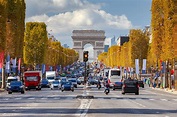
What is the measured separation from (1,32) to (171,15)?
2461 centimetres

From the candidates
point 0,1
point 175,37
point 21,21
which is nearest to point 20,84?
point 0,1

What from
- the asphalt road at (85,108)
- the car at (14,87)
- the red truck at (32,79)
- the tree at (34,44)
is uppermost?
the tree at (34,44)

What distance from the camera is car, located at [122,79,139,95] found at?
70.1 meters

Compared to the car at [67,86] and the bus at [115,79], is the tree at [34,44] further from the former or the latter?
the car at [67,86]

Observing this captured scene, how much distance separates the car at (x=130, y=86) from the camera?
7012 centimetres

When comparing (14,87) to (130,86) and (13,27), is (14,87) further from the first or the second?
(13,27)


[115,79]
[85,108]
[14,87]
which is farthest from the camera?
[115,79]

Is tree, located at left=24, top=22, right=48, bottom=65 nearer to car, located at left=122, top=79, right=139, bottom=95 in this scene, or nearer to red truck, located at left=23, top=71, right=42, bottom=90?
red truck, located at left=23, top=71, right=42, bottom=90

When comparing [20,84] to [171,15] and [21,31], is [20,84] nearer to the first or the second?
[171,15]

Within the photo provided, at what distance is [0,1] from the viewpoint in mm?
87938

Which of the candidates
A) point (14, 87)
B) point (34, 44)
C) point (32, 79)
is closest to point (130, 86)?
point (14, 87)

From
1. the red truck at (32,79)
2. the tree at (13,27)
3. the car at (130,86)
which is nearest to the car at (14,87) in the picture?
the car at (130,86)

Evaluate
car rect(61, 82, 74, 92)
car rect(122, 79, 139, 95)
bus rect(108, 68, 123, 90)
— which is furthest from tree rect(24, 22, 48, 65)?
car rect(122, 79, 139, 95)

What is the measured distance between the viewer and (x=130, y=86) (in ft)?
235
